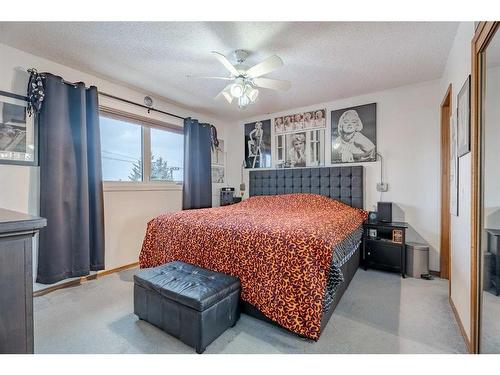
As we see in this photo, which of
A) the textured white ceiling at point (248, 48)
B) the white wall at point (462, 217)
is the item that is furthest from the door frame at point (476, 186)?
the textured white ceiling at point (248, 48)

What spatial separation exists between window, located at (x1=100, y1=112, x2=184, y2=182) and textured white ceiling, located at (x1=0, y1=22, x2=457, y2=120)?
59 cm

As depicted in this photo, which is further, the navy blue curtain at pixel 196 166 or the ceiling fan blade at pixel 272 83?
the navy blue curtain at pixel 196 166

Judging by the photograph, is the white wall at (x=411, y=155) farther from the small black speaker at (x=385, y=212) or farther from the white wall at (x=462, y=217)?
the white wall at (x=462, y=217)

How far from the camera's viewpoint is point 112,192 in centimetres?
327

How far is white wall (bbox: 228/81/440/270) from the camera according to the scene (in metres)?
3.21

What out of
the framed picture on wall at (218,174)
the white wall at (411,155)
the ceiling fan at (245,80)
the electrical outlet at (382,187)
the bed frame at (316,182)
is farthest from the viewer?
the framed picture on wall at (218,174)

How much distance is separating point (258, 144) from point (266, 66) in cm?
247

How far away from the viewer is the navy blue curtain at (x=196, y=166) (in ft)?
13.4

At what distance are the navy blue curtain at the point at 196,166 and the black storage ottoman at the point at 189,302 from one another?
6.63ft

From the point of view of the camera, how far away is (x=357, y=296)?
256cm

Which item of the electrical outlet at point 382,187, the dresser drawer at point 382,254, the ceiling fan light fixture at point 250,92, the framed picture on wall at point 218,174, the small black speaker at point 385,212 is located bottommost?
the dresser drawer at point 382,254

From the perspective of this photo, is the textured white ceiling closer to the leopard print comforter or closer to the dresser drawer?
the leopard print comforter
